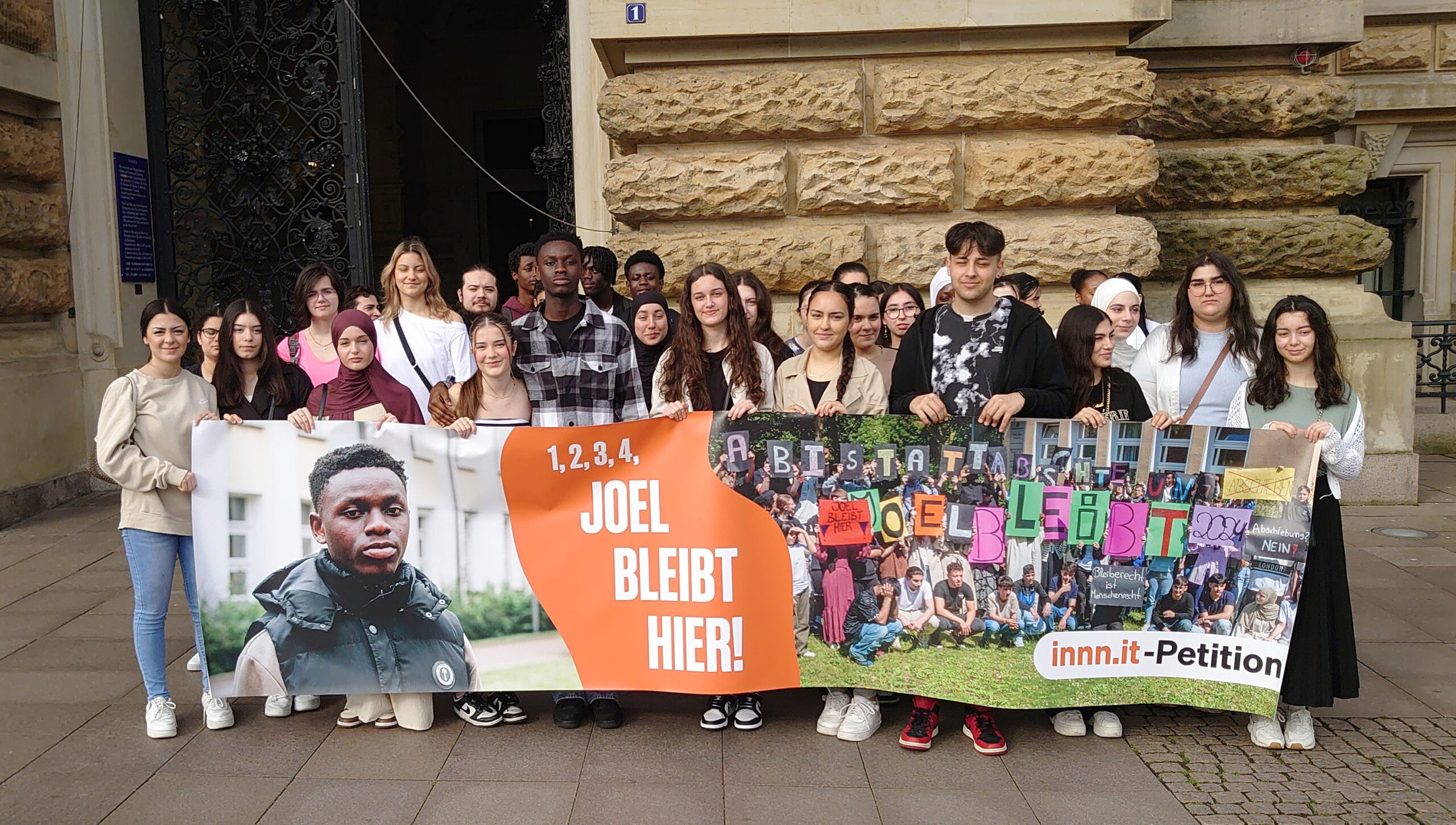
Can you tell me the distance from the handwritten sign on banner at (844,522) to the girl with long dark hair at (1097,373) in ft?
3.24

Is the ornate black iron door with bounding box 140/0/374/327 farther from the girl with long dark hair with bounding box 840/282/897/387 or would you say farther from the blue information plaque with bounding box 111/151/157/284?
the girl with long dark hair with bounding box 840/282/897/387

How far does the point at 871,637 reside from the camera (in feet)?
15.1

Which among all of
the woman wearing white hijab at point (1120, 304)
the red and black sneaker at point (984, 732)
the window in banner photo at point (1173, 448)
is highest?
the woman wearing white hijab at point (1120, 304)

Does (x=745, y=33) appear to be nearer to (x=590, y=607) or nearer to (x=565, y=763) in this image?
(x=590, y=607)

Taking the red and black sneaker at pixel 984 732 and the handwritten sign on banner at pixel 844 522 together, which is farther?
the handwritten sign on banner at pixel 844 522

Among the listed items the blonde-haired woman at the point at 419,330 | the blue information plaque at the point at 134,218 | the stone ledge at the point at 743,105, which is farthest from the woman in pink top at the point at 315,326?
the blue information plaque at the point at 134,218

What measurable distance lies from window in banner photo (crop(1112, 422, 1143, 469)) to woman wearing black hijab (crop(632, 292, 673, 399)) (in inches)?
81.1

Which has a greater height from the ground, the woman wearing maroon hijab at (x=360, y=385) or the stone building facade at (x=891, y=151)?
the stone building facade at (x=891, y=151)

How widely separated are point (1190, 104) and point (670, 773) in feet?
22.4

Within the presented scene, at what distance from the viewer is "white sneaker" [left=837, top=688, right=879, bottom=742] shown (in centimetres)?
461

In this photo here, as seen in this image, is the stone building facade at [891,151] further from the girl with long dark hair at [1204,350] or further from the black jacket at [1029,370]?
the black jacket at [1029,370]

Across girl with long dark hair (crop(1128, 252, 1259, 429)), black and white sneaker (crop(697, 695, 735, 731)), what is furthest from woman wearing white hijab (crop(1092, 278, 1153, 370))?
black and white sneaker (crop(697, 695, 735, 731))

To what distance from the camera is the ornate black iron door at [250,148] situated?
959cm

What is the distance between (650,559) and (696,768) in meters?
0.80
